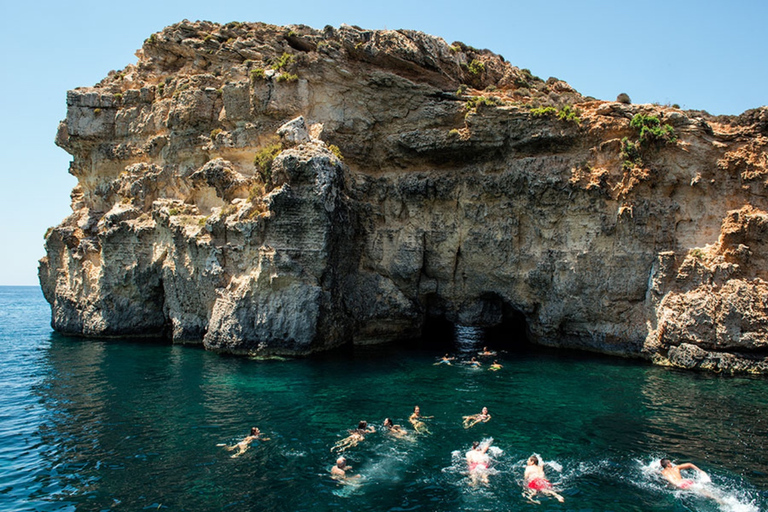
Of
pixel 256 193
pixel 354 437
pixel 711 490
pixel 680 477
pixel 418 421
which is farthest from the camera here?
pixel 256 193

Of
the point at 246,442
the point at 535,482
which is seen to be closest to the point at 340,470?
the point at 246,442

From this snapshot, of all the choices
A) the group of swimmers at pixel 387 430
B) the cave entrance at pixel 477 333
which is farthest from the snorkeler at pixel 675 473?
the cave entrance at pixel 477 333

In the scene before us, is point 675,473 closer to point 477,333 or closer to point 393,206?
point 393,206

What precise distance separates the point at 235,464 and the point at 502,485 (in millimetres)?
7973

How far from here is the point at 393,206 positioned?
34.0 meters

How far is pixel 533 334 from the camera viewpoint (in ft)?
107

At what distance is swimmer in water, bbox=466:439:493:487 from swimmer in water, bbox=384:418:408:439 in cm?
260

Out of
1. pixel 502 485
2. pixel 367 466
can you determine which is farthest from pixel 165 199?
pixel 502 485

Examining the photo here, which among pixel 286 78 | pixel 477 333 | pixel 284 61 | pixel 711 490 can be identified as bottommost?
pixel 711 490

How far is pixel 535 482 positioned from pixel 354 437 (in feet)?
20.2

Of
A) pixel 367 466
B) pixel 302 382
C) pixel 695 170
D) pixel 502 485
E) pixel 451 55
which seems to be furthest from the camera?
pixel 451 55

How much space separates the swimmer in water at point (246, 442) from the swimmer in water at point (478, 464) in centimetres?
696

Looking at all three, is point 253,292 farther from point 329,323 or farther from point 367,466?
point 367,466

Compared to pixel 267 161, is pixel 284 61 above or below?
above
